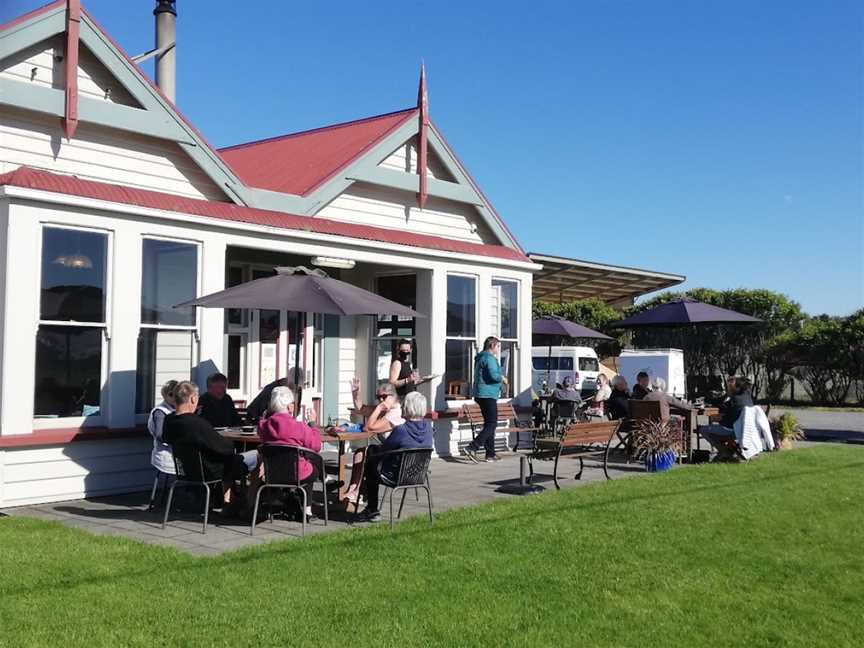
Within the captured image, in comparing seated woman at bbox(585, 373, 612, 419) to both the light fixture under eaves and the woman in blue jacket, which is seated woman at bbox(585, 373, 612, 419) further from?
the light fixture under eaves

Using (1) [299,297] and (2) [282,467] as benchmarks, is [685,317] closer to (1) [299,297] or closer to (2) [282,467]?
(1) [299,297]

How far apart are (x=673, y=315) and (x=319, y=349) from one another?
271 inches

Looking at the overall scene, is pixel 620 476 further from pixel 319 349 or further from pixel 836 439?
pixel 836 439

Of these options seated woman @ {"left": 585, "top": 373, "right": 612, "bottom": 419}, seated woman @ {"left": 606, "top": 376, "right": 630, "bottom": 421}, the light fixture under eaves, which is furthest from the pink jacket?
seated woman @ {"left": 585, "top": 373, "right": 612, "bottom": 419}

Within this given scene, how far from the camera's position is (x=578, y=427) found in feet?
34.3

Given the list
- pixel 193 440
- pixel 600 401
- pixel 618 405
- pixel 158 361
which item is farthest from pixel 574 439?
pixel 600 401

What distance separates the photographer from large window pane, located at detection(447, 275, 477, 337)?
1402 cm

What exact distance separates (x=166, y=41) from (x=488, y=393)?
919cm

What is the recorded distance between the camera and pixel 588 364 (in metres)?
26.8

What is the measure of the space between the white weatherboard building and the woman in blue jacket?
67 centimetres

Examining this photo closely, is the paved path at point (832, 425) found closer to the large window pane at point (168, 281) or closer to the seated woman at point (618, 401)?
the seated woman at point (618, 401)

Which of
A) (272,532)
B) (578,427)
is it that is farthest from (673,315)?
(272,532)

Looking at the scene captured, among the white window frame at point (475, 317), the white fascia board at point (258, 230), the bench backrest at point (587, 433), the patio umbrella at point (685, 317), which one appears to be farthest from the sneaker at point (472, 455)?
the patio umbrella at point (685, 317)

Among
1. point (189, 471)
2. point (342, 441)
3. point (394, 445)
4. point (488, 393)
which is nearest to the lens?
point (189, 471)
